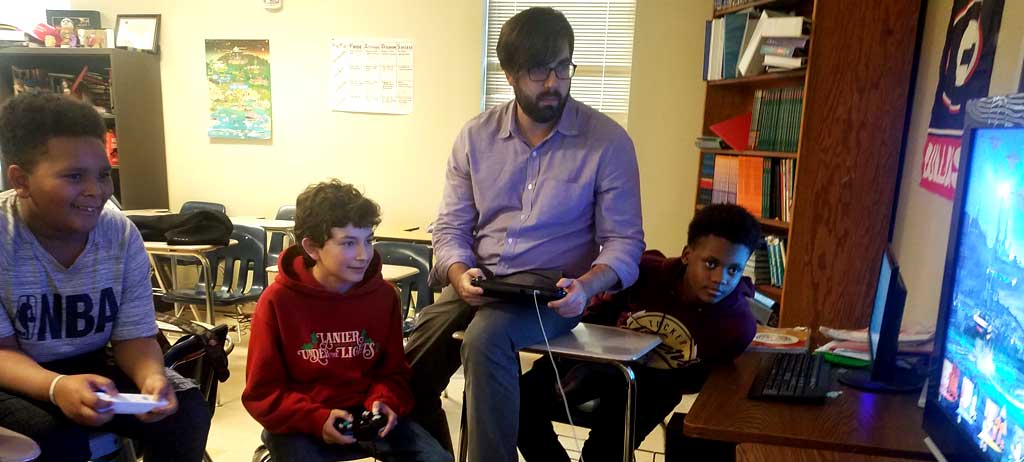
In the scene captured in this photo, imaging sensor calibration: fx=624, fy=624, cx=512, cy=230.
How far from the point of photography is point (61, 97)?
1.25 metres

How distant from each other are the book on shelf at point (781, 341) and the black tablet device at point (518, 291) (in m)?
0.52

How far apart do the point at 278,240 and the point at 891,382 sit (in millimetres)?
3460

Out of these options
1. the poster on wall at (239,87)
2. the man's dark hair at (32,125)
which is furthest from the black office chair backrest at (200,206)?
the man's dark hair at (32,125)

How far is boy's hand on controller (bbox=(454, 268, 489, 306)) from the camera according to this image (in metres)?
1.48

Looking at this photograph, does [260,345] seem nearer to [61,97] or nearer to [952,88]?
[61,97]

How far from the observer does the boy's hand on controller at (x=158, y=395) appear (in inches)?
47.5

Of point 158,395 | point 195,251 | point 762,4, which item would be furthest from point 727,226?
point 195,251

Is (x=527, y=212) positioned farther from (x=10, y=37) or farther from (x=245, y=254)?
(x=10, y=37)

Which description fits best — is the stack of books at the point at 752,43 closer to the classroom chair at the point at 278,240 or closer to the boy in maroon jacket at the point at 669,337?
the boy in maroon jacket at the point at 669,337

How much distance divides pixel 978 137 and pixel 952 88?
3.97 feet

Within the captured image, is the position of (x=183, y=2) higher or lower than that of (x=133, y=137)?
higher

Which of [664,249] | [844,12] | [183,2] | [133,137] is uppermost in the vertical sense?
[183,2]

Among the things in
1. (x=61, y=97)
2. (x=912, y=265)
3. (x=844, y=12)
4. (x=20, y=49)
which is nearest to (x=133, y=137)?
(x=20, y=49)

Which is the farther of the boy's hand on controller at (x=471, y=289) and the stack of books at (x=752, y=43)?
the stack of books at (x=752, y=43)
